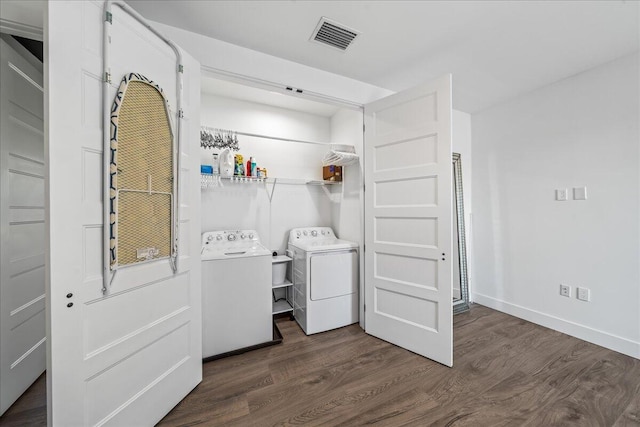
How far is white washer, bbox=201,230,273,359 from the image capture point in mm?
1901

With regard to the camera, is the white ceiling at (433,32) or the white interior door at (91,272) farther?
the white ceiling at (433,32)

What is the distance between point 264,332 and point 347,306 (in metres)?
0.91

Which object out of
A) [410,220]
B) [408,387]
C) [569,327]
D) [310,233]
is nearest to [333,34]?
[410,220]

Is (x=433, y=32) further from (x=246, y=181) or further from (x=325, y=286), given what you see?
(x=325, y=286)

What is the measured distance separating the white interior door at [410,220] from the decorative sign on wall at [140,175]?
5.74 feet

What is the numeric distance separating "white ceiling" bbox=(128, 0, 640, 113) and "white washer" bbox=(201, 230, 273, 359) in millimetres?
Answer: 1770

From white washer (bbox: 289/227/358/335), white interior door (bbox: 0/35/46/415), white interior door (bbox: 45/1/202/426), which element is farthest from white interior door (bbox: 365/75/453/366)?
white interior door (bbox: 0/35/46/415)

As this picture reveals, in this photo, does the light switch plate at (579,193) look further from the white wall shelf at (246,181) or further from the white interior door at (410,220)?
the white wall shelf at (246,181)

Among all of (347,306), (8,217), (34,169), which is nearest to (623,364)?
(347,306)

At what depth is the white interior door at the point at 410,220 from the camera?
1.87 meters

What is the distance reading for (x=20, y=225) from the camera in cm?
151

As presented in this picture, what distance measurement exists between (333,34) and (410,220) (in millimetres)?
1637

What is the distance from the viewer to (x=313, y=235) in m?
3.05

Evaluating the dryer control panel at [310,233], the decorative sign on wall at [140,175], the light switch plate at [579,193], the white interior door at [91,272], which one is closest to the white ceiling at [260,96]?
the white interior door at [91,272]
